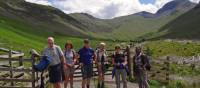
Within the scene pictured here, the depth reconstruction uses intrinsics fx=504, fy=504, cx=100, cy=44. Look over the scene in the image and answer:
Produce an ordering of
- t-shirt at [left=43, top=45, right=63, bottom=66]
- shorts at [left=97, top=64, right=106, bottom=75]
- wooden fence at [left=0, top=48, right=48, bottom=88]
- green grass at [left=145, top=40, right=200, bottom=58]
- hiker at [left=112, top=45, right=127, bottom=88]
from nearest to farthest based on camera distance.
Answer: t-shirt at [left=43, top=45, right=63, bottom=66] < wooden fence at [left=0, top=48, right=48, bottom=88] < hiker at [left=112, top=45, right=127, bottom=88] < shorts at [left=97, top=64, right=106, bottom=75] < green grass at [left=145, top=40, right=200, bottom=58]

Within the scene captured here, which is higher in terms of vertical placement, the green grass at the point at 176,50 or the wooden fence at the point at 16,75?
the green grass at the point at 176,50

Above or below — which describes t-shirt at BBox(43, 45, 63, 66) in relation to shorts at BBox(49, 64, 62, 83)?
above

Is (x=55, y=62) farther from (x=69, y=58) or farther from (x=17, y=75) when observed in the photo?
(x=17, y=75)

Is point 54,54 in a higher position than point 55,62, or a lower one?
higher

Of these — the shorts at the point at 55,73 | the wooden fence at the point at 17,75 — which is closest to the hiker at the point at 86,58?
the wooden fence at the point at 17,75

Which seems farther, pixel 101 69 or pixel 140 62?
pixel 101 69

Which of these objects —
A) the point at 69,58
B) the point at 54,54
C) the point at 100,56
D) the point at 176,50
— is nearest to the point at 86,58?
the point at 69,58

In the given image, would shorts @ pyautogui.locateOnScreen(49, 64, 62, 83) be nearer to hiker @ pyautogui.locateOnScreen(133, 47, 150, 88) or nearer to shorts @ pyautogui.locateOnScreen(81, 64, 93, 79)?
shorts @ pyautogui.locateOnScreen(81, 64, 93, 79)

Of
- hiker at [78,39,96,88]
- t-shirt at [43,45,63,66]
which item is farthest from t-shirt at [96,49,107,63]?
t-shirt at [43,45,63,66]

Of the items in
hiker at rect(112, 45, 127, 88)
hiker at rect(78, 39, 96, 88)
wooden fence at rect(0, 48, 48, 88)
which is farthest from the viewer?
hiker at rect(112, 45, 127, 88)

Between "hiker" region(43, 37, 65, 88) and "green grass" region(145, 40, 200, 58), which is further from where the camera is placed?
"green grass" region(145, 40, 200, 58)

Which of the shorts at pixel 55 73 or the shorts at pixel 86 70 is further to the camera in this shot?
the shorts at pixel 86 70

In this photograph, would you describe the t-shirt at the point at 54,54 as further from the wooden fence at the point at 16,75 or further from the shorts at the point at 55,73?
the wooden fence at the point at 16,75

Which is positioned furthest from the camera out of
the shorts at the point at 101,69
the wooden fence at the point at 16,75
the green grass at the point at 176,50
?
the green grass at the point at 176,50
